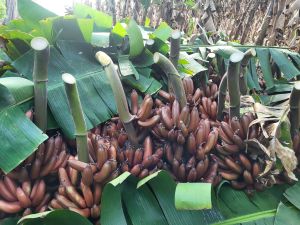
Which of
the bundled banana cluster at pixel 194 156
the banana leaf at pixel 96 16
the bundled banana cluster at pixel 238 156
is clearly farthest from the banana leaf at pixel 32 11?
the bundled banana cluster at pixel 238 156

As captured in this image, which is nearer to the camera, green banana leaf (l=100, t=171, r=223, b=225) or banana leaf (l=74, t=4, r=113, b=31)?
green banana leaf (l=100, t=171, r=223, b=225)

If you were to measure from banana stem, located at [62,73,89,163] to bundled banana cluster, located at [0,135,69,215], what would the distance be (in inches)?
3.7

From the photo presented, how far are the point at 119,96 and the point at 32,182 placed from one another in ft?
1.34

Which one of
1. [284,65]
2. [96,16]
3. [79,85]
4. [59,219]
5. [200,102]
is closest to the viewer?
[59,219]

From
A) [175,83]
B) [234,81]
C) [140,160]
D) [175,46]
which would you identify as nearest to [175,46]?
[175,46]

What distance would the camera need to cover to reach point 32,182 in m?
1.17

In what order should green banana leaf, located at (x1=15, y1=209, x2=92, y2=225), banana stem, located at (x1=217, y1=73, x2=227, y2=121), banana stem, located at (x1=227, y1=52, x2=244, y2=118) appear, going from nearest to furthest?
1. green banana leaf, located at (x1=15, y1=209, x2=92, y2=225)
2. banana stem, located at (x1=227, y1=52, x2=244, y2=118)
3. banana stem, located at (x1=217, y1=73, x2=227, y2=121)

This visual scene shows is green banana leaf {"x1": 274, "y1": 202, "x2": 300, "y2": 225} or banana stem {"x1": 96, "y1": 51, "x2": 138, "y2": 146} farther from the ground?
banana stem {"x1": 96, "y1": 51, "x2": 138, "y2": 146}

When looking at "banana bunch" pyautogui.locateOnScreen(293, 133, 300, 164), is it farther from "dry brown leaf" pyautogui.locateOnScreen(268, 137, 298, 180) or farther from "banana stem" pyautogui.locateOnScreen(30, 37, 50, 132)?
"banana stem" pyautogui.locateOnScreen(30, 37, 50, 132)

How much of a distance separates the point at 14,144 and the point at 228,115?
831 millimetres

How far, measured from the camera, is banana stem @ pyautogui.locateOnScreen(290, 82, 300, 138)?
1221mm

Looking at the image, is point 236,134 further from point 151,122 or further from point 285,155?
point 151,122

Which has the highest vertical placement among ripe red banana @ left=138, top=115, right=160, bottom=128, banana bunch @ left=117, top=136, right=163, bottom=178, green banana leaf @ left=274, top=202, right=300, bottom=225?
ripe red banana @ left=138, top=115, right=160, bottom=128

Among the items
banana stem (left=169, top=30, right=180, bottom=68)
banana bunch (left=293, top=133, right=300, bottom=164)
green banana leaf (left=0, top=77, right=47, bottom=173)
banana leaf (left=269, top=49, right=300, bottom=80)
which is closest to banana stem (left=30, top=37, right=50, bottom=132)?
green banana leaf (left=0, top=77, right=47, bottom=173)
